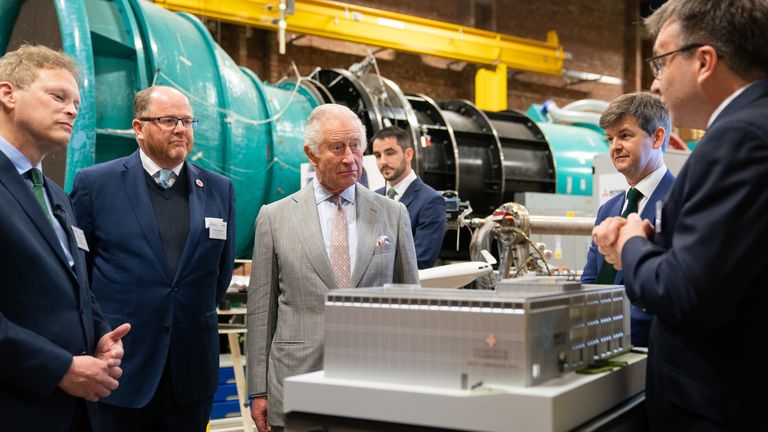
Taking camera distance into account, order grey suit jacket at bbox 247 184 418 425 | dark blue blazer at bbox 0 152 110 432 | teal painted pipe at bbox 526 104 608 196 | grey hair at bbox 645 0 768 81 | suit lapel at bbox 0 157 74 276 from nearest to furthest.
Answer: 1. grey hair at bbox 645 0 768 81
2. dark blue blazer at bbox 0 152 110 432
3. suit lapel at bbox 0 157 74 276
4. grey suit jacket at bbox 247 184 418 425
5. teal painted pipe at bbox 526 104 608 196

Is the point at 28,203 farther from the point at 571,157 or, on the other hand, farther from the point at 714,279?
the point at 571,157

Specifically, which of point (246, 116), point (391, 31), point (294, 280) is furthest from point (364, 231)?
point (391, 31)

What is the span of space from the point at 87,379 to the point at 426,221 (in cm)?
197

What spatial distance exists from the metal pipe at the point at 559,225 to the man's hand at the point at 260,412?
1.92 metres

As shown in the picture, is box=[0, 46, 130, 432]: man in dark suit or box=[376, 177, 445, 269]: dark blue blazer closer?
box=[0, 46, 130, 432]: man in dark suit

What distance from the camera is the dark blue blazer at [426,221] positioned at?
10.8ft

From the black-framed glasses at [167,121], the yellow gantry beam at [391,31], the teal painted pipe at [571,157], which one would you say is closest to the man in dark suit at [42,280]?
the black-framed glasses at [167,121]

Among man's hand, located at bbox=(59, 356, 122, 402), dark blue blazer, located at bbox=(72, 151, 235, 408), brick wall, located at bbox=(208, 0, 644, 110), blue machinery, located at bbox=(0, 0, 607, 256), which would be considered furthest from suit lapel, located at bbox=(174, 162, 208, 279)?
brick wall, located at bbox=(208, 0, 644, 110)

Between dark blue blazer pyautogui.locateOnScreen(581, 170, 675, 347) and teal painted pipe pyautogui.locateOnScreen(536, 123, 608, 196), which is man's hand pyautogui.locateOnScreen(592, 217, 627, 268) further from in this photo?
teal painted pipe pyautogui.locateOnScreen(536, 123, 608, 196)

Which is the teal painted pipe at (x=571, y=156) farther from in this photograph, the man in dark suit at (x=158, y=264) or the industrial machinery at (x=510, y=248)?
the man in dark suit at (x=158, y=264)

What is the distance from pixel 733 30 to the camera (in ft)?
3.91

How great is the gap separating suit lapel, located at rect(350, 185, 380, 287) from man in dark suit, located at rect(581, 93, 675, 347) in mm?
652

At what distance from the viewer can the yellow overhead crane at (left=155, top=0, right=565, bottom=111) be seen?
6.93 meters

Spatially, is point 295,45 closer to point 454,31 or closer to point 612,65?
point 454,31
